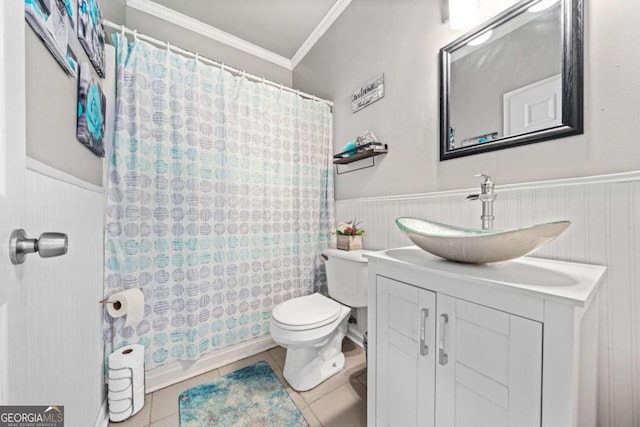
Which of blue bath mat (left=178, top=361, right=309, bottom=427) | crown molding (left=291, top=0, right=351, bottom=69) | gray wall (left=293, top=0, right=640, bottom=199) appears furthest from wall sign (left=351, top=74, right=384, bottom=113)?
blue bath mat (left=178, top=361, right=309, bottom=427)

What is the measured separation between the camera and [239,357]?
5.35ft

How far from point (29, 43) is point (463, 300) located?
1.36 m

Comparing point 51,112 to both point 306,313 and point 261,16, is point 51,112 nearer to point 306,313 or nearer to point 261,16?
point 306,313

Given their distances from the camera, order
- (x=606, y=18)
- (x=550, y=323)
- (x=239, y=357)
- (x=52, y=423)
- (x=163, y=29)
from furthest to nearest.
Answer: (x=163, y=29) < (x=239, y=357) < (x=606, y=18) < (x=52, y=423) < (x=550, y=323)

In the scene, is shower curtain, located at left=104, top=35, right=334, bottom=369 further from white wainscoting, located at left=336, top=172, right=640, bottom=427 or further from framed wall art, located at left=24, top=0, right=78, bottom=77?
white wainscoting, located at left=336, top=172, right=640, bottom=427

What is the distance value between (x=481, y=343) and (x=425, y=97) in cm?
120

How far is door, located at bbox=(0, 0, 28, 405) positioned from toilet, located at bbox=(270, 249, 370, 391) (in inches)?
37.8

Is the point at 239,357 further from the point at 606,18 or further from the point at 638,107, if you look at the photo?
the point at 606,18

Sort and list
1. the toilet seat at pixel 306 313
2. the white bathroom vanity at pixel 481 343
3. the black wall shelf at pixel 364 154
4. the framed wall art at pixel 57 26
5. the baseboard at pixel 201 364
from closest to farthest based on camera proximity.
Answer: the white bathroom vanity at pixel 481 343 < the framed wall art at pixel 57 26 < the toilet seat at pixel 306 313 < the baseboard at pixel 201 364 < the black wall shelf at pixel 364 154

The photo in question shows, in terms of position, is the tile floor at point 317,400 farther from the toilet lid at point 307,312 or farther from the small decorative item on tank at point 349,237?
the small decorative item on tank at point 349,237

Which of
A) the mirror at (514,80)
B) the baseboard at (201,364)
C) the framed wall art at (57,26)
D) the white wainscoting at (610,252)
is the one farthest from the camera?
the baseboard at (201,364)

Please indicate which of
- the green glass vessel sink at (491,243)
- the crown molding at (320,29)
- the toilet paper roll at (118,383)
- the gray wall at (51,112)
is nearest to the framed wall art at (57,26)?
the gray wall at (51,112)

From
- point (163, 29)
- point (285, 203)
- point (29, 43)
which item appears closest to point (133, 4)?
point (163, 29)

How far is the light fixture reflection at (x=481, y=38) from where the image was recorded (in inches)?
41.5
